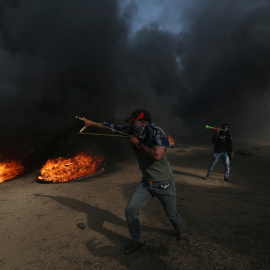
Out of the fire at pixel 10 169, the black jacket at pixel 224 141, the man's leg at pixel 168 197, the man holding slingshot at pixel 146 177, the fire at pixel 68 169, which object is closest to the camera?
the man holding slingshot at pixel 146 177

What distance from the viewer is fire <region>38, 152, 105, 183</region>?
8.59 meters

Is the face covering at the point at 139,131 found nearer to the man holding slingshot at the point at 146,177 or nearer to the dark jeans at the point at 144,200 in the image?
A: the man holding slingshot at the point at 146,177

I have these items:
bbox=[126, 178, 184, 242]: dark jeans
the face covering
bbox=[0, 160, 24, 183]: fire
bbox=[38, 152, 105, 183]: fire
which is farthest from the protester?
bbox=[0, 160, 24, 183]: fire

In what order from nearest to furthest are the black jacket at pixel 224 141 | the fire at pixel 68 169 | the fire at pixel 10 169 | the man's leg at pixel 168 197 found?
the man's leg at pixel 168 197 → the black jacket at pixel 224 141 → the fire at pixel 68 169 → the fire at pixel 10 169

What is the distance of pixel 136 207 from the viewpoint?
2914 mm

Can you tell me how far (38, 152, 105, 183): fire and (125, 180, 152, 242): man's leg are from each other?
5.92 m

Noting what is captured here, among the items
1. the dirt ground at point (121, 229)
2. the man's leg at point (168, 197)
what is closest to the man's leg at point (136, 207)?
the man's leg at point (168, 197)

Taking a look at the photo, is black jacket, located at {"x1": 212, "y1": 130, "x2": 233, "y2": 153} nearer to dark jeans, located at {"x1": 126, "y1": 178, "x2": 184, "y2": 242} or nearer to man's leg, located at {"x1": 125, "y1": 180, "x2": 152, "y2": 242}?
dark jeans, located at {"x1": 126, "y1": 178, "x2": 184, "y2": 242}

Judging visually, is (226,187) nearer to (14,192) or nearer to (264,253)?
(264,253)

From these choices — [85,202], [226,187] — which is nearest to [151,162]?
[85,202]

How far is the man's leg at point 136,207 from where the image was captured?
2910 millimetres

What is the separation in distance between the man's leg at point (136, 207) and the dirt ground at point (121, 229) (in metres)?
0.36

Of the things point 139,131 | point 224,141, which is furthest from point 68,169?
point 139,131

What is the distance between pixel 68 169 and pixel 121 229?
6583 mm
